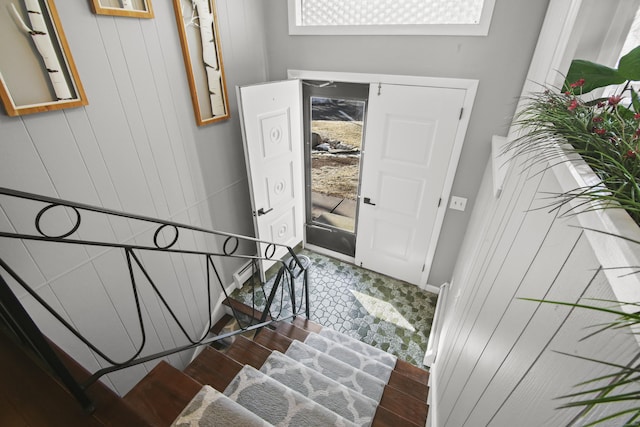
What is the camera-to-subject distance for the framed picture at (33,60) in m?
1.22

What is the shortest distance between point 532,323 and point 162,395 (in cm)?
148

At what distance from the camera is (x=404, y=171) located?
8.57 feet

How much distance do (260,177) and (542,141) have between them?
219cm

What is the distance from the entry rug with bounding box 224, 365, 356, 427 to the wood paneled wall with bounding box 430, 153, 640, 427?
619 mm

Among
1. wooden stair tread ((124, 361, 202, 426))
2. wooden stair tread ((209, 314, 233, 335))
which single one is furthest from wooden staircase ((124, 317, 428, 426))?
wooden stair tread ((209, 314, 233, 335))

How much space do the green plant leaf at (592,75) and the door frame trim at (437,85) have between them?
1454 mm

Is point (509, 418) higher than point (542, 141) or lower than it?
lower

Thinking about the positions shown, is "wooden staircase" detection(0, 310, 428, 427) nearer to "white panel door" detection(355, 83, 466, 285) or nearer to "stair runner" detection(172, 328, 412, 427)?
"stair runner" detection(172, 328, 412, 427)

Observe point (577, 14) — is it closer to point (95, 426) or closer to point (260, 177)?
point (95, 426)

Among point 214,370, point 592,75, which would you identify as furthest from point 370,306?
point 592,75

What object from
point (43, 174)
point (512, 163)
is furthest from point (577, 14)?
point (43, 174)

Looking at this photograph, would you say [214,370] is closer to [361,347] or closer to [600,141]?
[361,347]

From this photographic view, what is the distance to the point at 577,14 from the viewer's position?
0.96 metres

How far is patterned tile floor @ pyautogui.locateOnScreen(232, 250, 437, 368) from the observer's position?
257 cm
